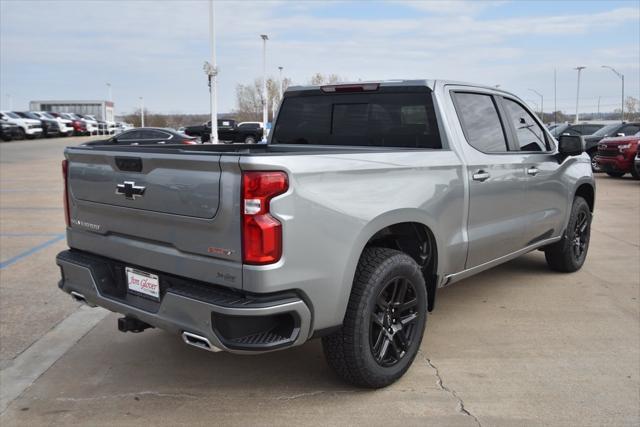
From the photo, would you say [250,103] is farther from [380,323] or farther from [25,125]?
[380,323]

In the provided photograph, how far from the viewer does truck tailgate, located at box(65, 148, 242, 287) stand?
293cm

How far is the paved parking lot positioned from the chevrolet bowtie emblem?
4.06 feet

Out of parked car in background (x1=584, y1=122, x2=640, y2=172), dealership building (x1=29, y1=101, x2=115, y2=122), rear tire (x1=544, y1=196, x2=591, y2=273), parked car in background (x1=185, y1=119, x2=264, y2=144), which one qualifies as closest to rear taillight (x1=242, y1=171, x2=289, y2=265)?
rear tire (x1=544, y1=196, x2=591, y2=273)

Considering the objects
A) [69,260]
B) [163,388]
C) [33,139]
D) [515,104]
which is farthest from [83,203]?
[33,139]

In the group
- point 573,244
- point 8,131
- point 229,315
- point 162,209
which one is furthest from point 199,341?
point 8,131

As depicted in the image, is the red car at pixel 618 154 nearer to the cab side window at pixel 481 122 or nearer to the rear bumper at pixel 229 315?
the cab side window at pixel 481 122

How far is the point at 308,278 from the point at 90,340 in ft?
7.81

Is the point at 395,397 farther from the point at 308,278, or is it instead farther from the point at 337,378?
the point at 308,278

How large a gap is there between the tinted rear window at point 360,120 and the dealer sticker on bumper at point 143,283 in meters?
2.03

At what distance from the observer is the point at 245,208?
2.86 m

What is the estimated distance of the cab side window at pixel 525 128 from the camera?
5.22 m

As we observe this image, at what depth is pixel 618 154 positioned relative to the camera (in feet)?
57.9

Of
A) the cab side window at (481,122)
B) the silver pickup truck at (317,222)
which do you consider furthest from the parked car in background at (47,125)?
the cab side window at (481,122)

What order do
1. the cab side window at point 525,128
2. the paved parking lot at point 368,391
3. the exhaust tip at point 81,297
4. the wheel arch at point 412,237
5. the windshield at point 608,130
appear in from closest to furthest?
the paved parking lot at point 368,391 < the wheel arch at point 412,237 < the exhaust tip at point 81,297 < the cab side window at point 525,128 < the windshield at point 608,130
